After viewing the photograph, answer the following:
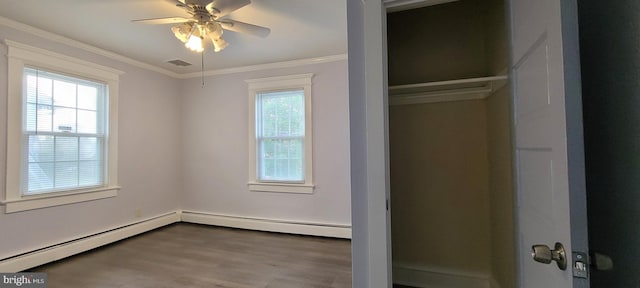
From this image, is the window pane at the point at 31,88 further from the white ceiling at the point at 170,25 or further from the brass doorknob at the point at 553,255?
the brass doorknob at the point at 553,255

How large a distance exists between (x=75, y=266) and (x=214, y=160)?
81.4 inches

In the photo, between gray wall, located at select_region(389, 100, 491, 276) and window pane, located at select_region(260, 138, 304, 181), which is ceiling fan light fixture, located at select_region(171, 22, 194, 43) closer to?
gray wall, located at select_region(389, 100, 491, 276)

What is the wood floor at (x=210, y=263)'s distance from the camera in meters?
2.60

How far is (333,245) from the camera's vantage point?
3.61 metres

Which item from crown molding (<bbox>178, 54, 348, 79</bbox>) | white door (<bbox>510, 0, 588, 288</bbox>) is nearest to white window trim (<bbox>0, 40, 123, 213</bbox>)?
crown molding (<bbox>178, 54, 348, 79</bbox>)

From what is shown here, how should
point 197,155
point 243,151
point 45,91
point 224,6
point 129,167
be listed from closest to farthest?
1. point 224,6
2. point 45,91
3. point 129,167
4. point 243,151
5. point 197,155


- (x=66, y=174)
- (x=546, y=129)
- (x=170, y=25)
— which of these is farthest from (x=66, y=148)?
(x=546, y=129)

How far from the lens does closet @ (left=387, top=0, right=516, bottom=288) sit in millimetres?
2164

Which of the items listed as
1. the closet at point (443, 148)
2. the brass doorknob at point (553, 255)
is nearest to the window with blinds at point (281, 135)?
the closet at point (443, 148)

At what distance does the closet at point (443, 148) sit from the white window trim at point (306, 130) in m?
1.81

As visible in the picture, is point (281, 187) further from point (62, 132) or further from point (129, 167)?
point (62, 132)

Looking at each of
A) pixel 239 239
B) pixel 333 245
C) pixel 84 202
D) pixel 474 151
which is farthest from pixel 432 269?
pixel 84 202

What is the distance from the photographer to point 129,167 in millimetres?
3963

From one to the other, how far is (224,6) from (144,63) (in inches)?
104
